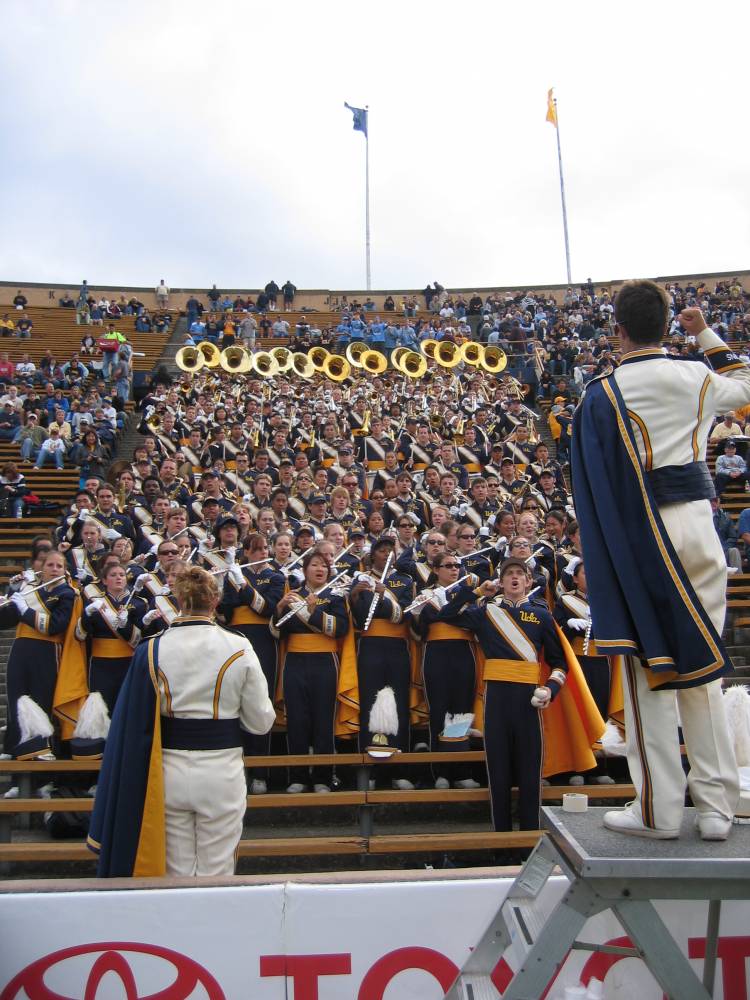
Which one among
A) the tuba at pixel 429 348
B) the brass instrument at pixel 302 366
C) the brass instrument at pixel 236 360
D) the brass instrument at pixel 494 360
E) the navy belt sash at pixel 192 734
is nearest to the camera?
the navy belt sash at pixel 192 734

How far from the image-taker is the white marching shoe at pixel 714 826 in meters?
2.40

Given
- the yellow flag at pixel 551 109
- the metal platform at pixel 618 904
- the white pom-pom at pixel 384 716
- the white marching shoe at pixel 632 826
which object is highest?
the yellow flag at pixel 551 109

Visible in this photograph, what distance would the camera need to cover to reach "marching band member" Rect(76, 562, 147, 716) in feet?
21.4

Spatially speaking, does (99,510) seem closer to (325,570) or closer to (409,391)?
(325,570)

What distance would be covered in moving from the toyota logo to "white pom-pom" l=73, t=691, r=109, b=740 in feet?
12.4

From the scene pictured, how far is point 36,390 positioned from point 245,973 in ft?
58.8

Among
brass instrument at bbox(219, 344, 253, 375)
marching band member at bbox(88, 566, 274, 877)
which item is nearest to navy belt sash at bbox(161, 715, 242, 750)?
marching band member at bbox(88, 566, 274, 877)

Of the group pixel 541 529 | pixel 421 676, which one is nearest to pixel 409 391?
pixel 541 529

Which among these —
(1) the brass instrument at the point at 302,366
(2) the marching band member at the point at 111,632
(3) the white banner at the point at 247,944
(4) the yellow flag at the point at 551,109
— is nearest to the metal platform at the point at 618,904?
(3) the white banner at the point at 247,944

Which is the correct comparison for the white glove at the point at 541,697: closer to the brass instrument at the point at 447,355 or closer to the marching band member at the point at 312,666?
the marching band member at the point at 312,666

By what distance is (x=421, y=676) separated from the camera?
6945mm

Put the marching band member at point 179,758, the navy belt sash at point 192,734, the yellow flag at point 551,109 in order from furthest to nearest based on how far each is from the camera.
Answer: the yellow flag at point 551,109 < the navy belt sash at point 192,734 < the marching band member at point 179,758

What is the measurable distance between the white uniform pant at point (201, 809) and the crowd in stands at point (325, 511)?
2665mm

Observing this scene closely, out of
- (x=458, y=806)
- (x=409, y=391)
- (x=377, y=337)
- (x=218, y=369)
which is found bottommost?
(x=458, y=806)
